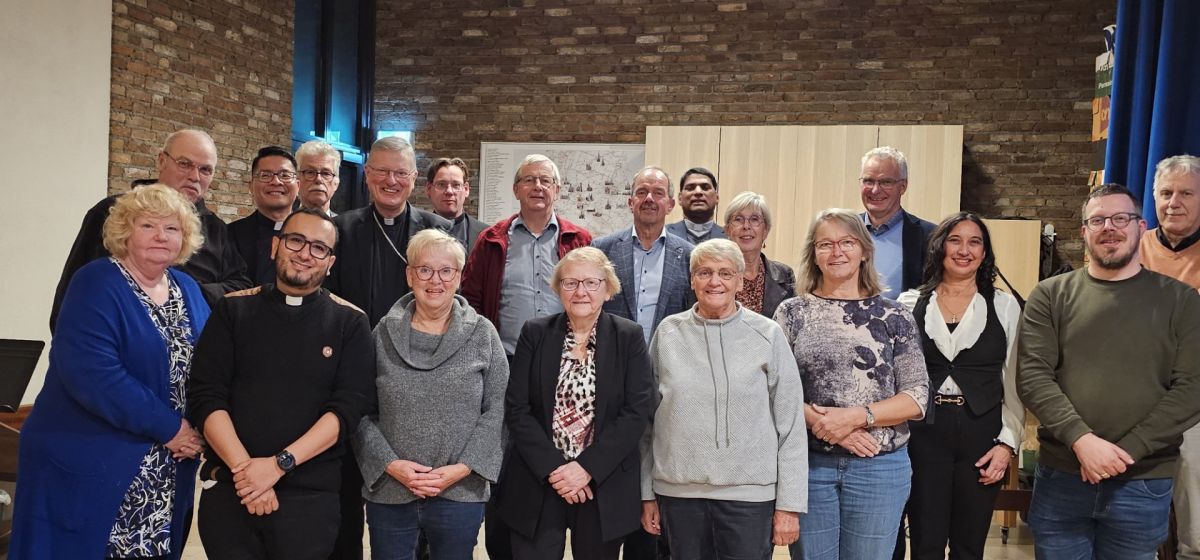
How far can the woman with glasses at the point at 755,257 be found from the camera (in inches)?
133

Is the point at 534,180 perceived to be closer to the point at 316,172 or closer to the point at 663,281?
the point at 663,281

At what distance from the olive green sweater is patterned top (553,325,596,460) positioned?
4.48ft

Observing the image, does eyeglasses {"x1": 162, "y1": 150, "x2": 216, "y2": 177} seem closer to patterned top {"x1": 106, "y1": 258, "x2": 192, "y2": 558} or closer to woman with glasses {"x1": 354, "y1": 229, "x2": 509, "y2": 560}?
patterned top {"x1": 106, "y1": 258, "x2": 192, "y2": 558}

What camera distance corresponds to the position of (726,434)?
2.59m

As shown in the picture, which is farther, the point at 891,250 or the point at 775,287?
the point at 891,250

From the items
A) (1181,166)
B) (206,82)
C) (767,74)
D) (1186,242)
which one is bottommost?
(1186,242)

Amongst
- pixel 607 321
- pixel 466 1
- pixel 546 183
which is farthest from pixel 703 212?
pixel 466 1

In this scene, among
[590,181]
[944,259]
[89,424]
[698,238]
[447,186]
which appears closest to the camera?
[89,424]

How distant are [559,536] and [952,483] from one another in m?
1.25

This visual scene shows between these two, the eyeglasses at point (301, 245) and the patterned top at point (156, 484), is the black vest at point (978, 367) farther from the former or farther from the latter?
the patterned top at point (156, 484)

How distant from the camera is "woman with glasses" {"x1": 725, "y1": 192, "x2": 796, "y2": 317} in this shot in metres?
3.39

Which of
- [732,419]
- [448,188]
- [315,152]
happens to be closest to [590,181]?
[448,188]

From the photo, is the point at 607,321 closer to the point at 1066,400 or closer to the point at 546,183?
the point at 546,183

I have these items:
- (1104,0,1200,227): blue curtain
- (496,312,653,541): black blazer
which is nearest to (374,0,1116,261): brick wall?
(1104,0,1200,227): blue curtain
